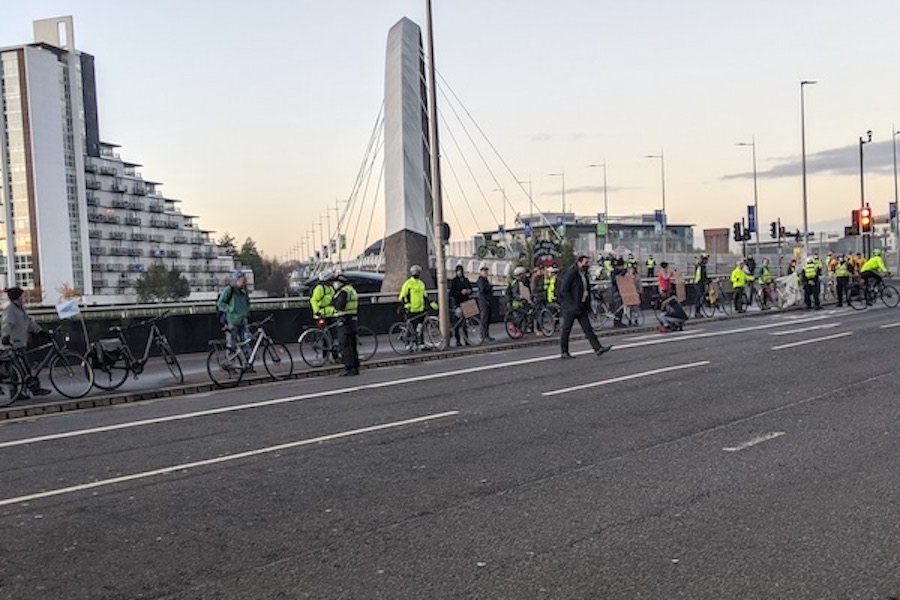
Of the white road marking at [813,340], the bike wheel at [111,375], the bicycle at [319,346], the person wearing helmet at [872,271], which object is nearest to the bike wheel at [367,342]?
the bicycle at [319,346]

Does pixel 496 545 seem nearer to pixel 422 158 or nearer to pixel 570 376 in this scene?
pixel 570 376

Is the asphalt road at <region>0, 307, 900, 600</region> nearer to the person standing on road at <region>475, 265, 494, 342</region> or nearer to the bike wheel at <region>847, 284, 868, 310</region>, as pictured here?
the person standing on road at <region>475, 265, 494, 342</region>

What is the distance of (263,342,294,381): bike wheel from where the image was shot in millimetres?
14648

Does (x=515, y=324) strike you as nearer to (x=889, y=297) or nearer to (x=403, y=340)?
(x=403, y=340)

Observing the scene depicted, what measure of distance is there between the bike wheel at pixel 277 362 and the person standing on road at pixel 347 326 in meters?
0.93

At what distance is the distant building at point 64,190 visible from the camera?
380ft

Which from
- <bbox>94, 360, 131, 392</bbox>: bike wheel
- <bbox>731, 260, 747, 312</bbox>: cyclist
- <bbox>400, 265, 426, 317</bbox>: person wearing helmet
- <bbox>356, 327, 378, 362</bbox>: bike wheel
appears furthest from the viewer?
<bbox>731, 260, 747, 312</bbox>: cyclist

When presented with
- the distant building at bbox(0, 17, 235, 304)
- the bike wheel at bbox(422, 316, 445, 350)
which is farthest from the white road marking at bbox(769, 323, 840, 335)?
the distant building at bbox(0, 17, 235, 304)

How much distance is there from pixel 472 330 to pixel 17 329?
992 cm

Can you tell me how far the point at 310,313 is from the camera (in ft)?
73.0

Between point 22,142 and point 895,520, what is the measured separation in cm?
12743

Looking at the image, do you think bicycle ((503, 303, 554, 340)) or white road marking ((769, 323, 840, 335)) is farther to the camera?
bicycle ((503, 303, 554, 340))

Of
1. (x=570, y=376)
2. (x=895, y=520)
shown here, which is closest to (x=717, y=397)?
(x=570, y=376)

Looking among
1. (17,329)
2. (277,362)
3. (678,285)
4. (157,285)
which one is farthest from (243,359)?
(157,285)
